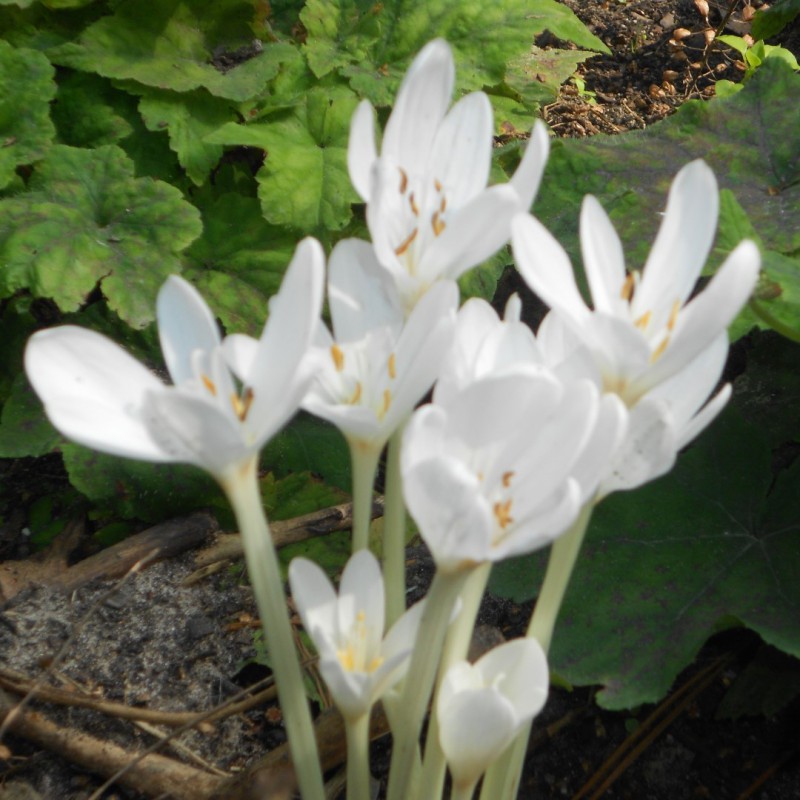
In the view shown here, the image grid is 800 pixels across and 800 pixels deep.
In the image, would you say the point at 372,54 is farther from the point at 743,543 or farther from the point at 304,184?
the point at 743,543

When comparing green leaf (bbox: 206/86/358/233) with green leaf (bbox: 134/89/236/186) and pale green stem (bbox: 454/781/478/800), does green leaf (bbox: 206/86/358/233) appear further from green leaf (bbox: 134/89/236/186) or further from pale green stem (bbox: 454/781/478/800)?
pale green stem (bbox: 454/781/478/800)

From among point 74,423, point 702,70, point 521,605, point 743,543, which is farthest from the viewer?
point 702,70

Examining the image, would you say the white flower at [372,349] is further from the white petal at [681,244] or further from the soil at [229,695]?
the soil at [229,695]

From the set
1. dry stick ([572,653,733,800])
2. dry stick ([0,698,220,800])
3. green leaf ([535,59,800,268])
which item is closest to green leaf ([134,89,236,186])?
green leaf ([535,59,800,268])

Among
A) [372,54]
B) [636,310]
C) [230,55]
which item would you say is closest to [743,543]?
[636,310]

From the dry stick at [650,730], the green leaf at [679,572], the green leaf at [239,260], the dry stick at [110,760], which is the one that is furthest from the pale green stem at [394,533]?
the green leaf at [239,260]

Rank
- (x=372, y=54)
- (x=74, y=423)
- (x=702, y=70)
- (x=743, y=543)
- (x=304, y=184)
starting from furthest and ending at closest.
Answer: (x=702, y=70)
(x=372, y=54)
(x=304, y=184)
(x=743, y=543)
(x=74, y=423)

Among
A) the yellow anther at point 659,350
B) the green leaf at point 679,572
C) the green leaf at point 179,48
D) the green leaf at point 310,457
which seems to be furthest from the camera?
the green leaf at point 179,48
